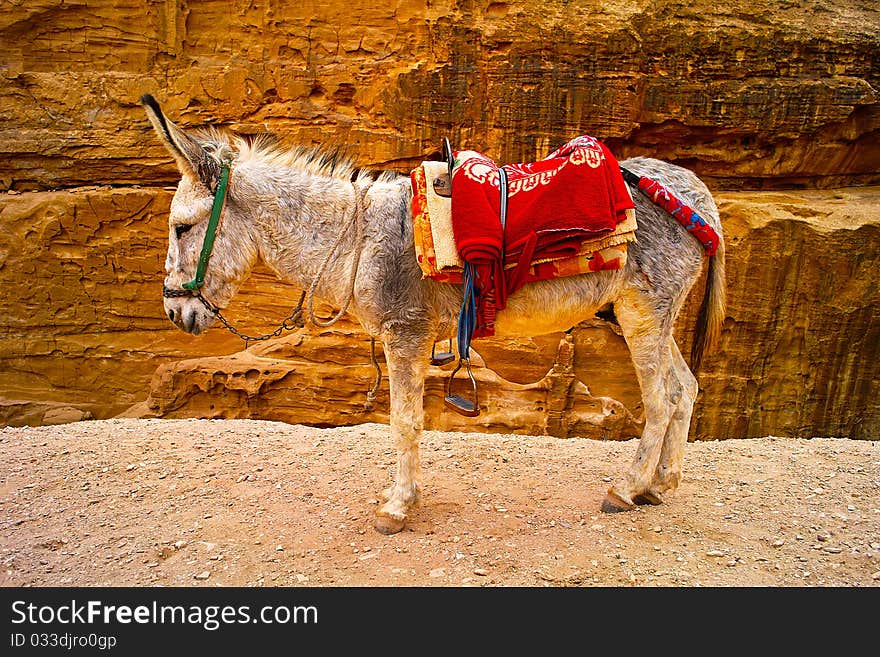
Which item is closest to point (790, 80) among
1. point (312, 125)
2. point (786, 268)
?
point (786, 268)

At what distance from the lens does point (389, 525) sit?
163 inches

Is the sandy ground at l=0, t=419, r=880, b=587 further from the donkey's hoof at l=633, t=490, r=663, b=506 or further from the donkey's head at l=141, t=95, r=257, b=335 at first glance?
the donkey's head at l=141, t=95, r=257, b=335

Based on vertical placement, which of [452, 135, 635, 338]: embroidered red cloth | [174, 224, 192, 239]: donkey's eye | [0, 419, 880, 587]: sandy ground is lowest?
[0, 419, 880, 587]: sandy ground

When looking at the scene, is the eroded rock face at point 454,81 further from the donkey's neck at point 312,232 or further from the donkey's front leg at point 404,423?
the donkey's front leg at point 404,423

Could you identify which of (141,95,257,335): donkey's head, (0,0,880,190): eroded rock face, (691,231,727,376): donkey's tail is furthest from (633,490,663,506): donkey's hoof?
(0,0,880,190): eroded rock face

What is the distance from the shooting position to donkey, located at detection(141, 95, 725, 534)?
395 cm

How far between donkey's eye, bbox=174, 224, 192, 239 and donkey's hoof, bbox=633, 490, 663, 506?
10.7ft

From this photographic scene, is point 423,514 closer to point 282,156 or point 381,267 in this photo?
point 381,267

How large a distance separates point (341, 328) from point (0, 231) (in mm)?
4991

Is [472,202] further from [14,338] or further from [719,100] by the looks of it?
[14,338]

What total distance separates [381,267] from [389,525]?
156cm

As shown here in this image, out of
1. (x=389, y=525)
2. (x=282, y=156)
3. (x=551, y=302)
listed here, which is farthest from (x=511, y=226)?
(x=389, y=525)

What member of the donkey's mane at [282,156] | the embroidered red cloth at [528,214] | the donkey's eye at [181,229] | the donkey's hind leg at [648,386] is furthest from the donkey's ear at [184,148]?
the donkey's hind leg at [648,386]

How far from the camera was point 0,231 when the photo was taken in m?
9.57
